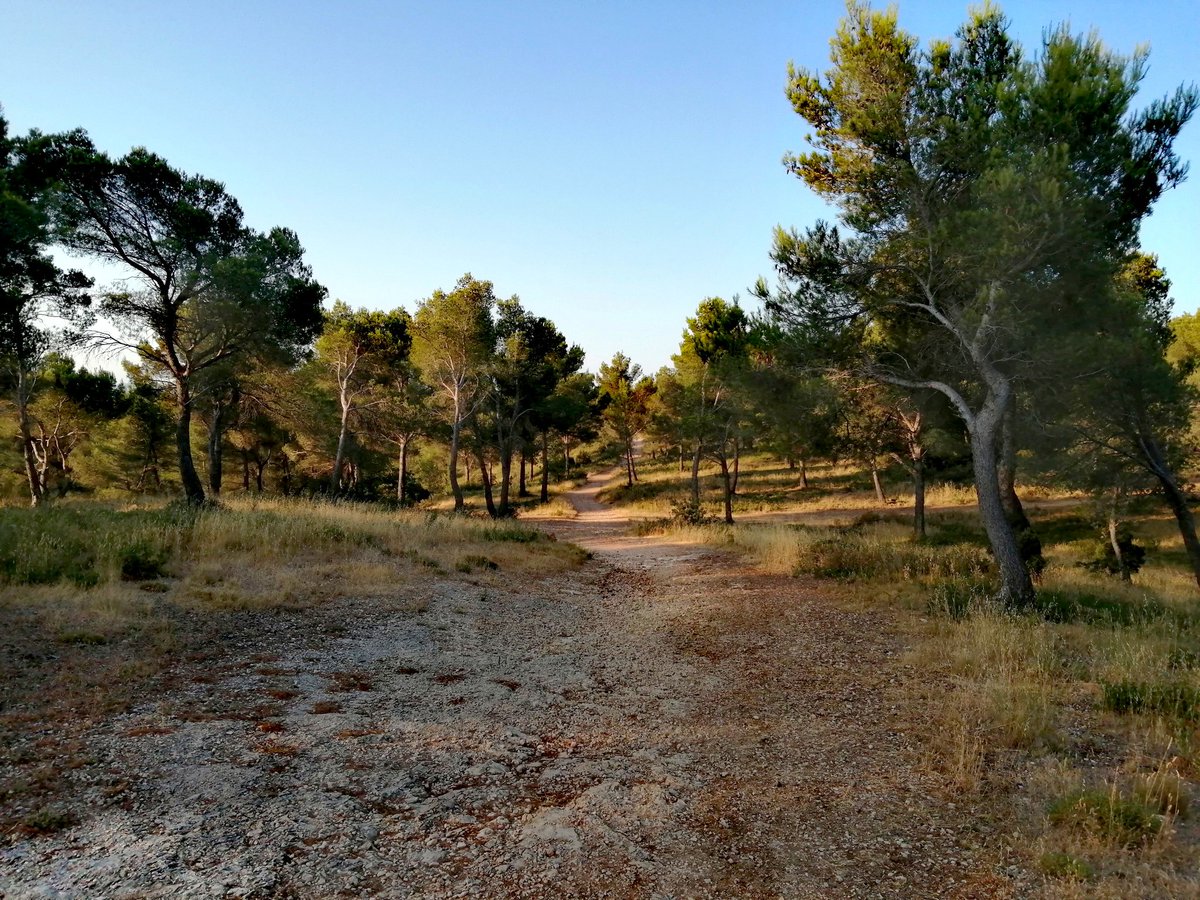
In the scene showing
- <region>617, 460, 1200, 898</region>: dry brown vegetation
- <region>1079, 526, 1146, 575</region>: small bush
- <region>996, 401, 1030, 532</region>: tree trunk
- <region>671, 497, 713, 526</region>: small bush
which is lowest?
<region>1079, 526, 1146, 575</region>: small bush

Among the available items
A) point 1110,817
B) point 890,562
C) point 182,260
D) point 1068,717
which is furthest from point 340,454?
point 1110,817

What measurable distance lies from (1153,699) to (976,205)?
25.7 ft

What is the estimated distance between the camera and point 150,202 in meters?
16.5

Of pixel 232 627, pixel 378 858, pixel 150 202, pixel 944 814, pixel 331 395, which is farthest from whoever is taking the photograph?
pixel 331 395

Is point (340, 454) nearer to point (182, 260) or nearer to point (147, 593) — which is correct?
point (182, 260)

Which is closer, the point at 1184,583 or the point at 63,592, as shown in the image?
the point at 63,592

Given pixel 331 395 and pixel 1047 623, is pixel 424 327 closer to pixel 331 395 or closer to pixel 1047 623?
pixel 331 395

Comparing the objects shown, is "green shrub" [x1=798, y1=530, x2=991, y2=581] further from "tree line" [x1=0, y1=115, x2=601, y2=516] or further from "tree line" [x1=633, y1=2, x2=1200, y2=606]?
"tree line" [x1=0, y1=115, x2=601, y2=516]

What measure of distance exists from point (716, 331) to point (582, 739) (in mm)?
29292

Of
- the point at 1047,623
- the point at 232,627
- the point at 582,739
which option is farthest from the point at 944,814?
the point at 232,627

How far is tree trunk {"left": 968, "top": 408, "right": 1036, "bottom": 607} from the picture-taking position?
30.6ft

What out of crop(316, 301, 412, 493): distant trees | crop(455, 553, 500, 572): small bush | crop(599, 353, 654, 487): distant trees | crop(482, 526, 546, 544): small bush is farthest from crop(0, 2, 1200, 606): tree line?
crop(599, 353, 654, 487): distant trees

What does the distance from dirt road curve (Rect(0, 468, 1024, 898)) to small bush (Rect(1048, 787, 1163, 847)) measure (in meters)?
0.49

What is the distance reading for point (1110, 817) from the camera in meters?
3.37
